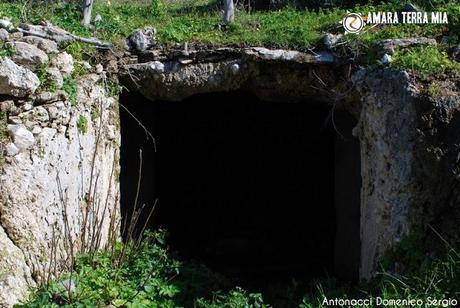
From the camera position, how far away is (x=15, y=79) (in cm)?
461

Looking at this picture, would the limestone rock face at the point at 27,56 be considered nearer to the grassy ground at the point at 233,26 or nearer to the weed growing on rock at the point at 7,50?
the weed growing on rock at the point at 7,50

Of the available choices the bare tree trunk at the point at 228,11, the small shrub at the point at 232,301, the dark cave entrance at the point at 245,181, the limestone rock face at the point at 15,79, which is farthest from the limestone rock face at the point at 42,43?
the dark cave entrance at the point at 245,181

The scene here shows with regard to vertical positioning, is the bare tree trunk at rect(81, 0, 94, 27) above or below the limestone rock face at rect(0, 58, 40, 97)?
above

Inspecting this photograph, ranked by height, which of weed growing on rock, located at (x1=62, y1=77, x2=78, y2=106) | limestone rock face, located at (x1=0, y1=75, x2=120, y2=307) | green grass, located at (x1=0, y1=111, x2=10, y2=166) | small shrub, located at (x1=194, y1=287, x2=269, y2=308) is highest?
weed growing on rock, located at (x1=62, y1=77, x2=78, y2=106)

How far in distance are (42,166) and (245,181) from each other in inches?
199

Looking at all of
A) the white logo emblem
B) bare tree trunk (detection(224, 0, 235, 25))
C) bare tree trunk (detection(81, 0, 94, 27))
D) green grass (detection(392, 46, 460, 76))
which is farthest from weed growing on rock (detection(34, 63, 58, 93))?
the white logo emblem

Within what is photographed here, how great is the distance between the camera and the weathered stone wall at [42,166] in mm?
4453

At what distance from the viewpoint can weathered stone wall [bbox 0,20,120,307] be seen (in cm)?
445

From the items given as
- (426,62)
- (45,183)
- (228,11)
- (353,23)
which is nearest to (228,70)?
(228,11)

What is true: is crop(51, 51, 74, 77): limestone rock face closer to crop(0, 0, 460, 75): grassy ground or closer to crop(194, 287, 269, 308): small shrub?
crop(0, 0, 460, 75): grassy ground

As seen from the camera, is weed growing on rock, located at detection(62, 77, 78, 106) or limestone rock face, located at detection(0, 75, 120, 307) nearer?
limestone rock face, located at detection(0, 75, 120, 307)

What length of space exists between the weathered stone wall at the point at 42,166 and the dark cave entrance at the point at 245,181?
2.99m

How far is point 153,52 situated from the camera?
6172 millimetres

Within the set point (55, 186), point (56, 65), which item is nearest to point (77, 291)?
point (55, 186)
